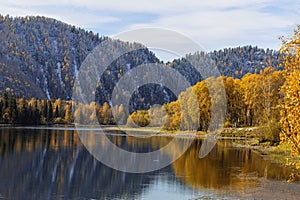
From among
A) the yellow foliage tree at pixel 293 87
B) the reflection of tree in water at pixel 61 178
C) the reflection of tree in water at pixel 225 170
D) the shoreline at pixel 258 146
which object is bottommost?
the reflection of tree in water at pixel 61 178

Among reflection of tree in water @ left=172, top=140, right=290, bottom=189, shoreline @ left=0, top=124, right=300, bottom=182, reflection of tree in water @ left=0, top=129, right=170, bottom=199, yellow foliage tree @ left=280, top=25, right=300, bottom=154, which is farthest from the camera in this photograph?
shoreline @ left=0, top=124, right=300, bottom=182

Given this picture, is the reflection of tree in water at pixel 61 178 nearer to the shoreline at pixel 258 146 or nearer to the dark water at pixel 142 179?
the dark water at pixel 142 179

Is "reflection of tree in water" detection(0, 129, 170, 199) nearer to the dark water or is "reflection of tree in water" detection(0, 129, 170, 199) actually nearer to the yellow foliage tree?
the dark water

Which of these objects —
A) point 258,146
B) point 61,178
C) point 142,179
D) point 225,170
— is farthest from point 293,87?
point 258,146

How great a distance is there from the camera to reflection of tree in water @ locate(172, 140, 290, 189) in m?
33.3

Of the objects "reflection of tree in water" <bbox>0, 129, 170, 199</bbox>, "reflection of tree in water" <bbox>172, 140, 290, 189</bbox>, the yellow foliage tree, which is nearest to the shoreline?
"reflection of tree in water" <bbox>172, 140, 290, 189</bbox>

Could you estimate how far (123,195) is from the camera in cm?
2858

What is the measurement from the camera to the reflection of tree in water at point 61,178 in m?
28.6

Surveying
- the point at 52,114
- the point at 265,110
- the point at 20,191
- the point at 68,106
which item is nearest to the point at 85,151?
the point at 20,191

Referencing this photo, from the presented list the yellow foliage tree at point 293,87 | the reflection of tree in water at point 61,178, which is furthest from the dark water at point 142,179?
the yellow foliage tree at point 293,87

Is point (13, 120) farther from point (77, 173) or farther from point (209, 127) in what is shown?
point (77, 173)

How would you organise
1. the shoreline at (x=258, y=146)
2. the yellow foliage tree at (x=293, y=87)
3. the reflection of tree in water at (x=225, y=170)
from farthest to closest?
the shoreline at (x=258, y=146), the reflection of tree in water at (x=225, y=170), the yellow foliage tree at (x=293, y=87)

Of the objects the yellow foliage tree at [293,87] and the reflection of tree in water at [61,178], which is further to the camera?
the reflection of tree in water at [61,178]

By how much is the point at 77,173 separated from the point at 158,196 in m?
11.5
